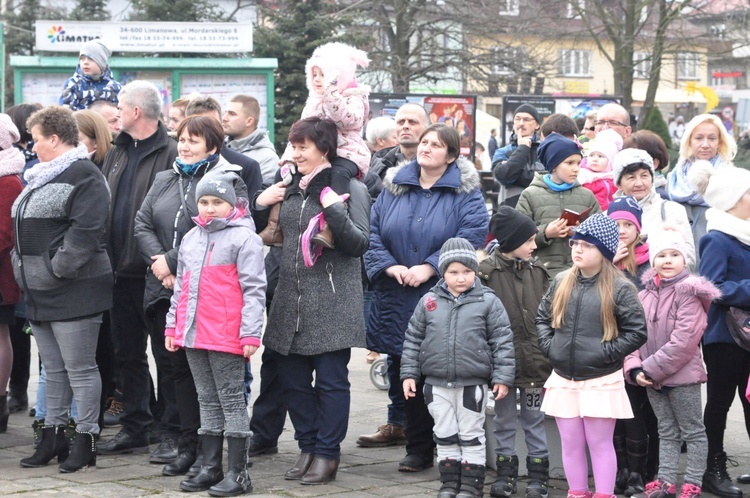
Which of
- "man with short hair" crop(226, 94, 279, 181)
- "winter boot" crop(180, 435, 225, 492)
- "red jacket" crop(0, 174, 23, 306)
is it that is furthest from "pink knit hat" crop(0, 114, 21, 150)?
"winter boot" crop(180, 435, 225, 492)

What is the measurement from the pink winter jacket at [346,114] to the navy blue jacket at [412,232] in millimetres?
343

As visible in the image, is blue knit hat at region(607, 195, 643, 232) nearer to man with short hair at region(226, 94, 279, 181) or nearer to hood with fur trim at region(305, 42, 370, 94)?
hood with fur trim at region(305, 42, 370, 94)

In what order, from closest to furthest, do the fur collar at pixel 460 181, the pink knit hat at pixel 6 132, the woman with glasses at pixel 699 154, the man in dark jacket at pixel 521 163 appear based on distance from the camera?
1. the fur collar at pixel 460 181
2. the pink knit hat at pixel 6 132
3. the woman with glasses at pixel 699 154
4. the man in dark jacket at pixel 521 163

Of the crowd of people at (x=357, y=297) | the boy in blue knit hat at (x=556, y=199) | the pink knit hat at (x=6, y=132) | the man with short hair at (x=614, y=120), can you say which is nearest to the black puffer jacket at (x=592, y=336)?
the crowd of people at (x=357, y=297)

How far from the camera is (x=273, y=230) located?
6.70 meters

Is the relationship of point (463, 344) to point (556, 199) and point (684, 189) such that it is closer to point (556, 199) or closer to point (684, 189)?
point (556, 199)

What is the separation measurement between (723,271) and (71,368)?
3817 millimetres

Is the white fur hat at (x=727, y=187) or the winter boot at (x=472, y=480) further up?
the white fur hat at (x=727, y=187)

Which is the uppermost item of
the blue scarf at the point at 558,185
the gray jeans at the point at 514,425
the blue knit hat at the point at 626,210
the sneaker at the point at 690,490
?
the blue scarf at the point at 558,185

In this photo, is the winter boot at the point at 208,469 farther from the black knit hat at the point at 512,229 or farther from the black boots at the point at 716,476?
the black boots at the point at 716,476

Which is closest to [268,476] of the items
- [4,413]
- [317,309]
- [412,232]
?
[317,309]

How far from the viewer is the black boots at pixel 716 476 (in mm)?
6367

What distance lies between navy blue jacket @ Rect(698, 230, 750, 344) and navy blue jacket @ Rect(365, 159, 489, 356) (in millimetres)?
1288

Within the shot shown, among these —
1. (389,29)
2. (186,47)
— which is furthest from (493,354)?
(389,29)
